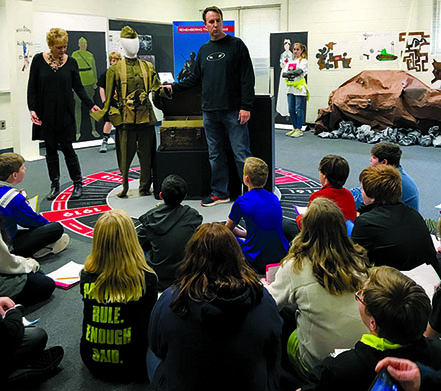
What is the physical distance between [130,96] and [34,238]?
1.77 metres

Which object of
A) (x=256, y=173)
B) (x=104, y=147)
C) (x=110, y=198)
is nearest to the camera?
(x=256, y=173)

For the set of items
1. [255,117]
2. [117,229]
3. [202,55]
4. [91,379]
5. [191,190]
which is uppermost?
[202,55]

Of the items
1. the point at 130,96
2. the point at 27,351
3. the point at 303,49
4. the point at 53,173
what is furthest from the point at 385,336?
the point at 303,49

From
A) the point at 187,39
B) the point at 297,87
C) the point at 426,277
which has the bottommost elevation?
the point at 426,277

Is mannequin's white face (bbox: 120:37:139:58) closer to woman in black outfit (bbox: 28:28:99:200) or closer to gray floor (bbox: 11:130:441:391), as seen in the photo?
woman in black outfit (bbox: 28:28:99:200)

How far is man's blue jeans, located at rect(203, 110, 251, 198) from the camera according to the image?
4.46 meters

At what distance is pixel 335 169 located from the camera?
294 cm

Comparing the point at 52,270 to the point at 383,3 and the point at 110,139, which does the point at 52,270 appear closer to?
the point at 110,139

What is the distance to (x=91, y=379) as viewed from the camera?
2.21 metres

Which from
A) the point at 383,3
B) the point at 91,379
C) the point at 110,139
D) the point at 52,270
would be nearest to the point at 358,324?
the point at 91,379

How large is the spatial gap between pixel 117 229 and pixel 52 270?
153 cm

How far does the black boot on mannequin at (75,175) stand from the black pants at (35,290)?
2.13 m

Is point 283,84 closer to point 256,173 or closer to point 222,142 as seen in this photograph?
point 222,142

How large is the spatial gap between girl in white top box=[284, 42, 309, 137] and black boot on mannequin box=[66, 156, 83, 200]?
14.8 feet
